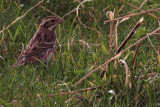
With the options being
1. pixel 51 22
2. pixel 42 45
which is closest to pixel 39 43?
pixel 42 45

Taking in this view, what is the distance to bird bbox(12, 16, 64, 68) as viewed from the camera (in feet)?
18.8

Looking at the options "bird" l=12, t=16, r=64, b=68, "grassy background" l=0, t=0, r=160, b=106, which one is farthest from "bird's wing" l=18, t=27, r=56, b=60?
"grassy background" l=0, t=0, r=160, b=106

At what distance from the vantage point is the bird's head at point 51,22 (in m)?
6.13

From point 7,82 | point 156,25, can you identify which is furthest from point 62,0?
point 7,82

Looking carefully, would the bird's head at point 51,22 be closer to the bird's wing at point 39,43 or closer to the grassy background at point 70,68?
the bird's wing at point 39,43

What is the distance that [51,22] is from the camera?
6.18m

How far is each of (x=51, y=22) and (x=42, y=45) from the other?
0.40m

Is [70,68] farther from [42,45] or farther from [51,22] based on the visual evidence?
[51,22]

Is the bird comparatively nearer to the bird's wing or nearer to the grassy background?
the bird's wing

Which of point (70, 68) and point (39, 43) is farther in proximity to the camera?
point (39, 43)

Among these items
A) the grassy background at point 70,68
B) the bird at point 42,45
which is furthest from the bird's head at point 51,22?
the grassy background at point 70,68

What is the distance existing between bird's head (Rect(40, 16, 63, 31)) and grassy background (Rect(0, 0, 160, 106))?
229mm

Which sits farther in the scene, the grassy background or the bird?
the bird

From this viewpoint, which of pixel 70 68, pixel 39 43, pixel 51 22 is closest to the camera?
pixel 70 68
